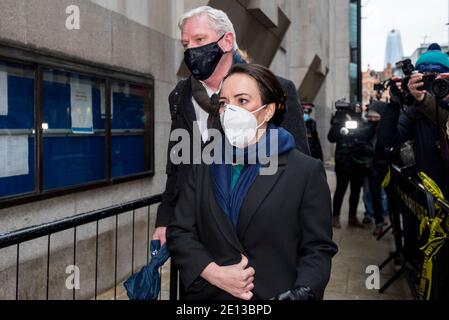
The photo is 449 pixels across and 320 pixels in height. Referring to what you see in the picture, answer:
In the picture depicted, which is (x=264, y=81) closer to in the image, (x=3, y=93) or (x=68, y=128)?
(x=3, y=93)

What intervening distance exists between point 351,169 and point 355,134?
606 mm

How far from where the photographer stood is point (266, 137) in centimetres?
184

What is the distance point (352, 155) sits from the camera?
7043 mm

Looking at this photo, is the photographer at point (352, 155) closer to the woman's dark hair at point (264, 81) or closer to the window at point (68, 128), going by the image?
the window at point (68, 128)

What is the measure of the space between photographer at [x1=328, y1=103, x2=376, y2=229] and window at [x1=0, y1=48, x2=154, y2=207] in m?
3.33

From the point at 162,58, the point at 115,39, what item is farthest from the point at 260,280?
the point at 162,58

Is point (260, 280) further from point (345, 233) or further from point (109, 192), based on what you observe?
point (345, 233)

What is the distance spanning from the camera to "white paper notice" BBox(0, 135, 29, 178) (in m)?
3.50

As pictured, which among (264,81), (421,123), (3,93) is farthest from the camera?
(421,123)

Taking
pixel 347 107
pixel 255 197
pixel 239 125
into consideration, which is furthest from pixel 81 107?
pixel 347 107

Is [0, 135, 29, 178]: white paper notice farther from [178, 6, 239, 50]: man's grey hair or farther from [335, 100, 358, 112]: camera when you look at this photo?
[335, 100, 358, 112]: camera

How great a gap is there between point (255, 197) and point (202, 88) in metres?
0.96

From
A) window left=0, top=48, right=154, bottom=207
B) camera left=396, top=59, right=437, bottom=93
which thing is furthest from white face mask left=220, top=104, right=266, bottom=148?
window left=0, top=48, right=154, bottom=207

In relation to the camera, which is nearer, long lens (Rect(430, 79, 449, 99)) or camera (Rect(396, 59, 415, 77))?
long lens (Rect(430, 79, 449, 99))
